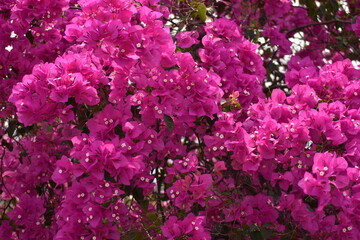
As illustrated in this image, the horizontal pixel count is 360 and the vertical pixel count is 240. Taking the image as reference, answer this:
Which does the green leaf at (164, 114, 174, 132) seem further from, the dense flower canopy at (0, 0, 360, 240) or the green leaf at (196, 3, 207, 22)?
the green leaf at (196, 3, 207, 22)

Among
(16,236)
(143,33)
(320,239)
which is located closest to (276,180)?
(320,239)

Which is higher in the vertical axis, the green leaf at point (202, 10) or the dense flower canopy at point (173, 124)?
the green leaf at point (202, 10)

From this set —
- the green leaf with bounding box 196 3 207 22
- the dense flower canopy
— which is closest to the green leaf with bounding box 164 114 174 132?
the dense flower canopy

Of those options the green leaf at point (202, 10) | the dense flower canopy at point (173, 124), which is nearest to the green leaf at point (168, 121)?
the dense flower canopy at point (173, 124)

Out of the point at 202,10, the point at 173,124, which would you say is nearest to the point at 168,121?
the point at 173,124

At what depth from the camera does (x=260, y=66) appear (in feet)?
9.26

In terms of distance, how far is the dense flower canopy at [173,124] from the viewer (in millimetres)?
2170

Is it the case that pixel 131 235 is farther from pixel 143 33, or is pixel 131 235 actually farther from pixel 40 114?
pixel 143 33

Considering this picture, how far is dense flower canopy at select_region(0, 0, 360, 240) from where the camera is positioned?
85.4 inches

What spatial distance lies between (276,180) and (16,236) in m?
1.61

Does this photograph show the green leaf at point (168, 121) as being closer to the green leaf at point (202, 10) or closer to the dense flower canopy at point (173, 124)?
the dense flower canopy at point (173, 124)

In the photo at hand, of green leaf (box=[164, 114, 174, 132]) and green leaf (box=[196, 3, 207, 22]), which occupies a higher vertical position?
green leaf (box=[196, 3, 207, 22])

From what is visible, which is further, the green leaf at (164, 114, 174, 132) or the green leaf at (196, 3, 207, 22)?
the green leaf at (196, 3, 207, 22)

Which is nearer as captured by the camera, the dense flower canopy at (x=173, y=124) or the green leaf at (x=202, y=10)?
the dense flower canopy at (x=173, y=124)
